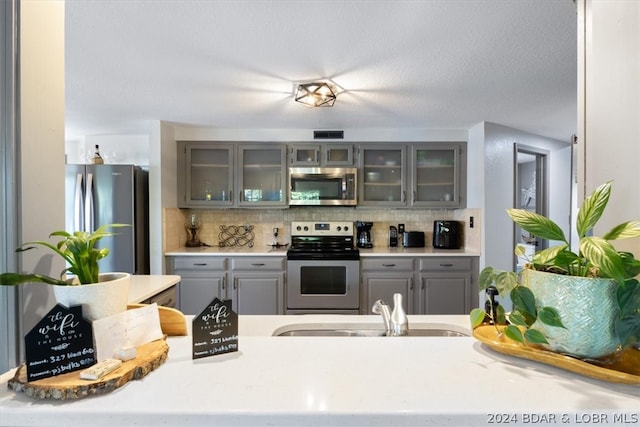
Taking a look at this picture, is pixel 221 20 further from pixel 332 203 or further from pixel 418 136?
pixel 418 136

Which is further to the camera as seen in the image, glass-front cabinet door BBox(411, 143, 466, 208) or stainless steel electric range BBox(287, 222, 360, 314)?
glass-front cabinet door BBox(411, 143, 466, 208)

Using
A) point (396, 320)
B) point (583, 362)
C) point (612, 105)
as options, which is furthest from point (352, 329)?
point (612, 105)

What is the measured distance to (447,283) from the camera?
3.25 metres

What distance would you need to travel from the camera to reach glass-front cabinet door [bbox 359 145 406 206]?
3.52m

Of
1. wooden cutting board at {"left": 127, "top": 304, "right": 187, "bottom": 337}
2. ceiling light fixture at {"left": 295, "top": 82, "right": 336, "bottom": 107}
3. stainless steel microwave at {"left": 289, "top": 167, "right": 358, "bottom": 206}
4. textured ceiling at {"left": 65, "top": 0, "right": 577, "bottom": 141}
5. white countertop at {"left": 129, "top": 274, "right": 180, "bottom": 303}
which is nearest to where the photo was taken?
wooden cutting board at {"left": 127, "top": 304, "right": 187, "bottom": 337}

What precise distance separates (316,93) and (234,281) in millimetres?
2042

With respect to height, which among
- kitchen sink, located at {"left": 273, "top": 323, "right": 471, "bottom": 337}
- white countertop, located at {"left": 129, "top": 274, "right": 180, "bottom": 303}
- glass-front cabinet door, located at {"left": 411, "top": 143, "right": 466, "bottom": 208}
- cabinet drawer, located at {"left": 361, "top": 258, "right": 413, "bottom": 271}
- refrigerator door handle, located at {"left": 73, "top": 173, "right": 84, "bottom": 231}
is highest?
Answer: glass-front cabinet door, located at {"left": 411, "top": 143, "right": 466, "bottom": 208}

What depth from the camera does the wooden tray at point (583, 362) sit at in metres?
0.63

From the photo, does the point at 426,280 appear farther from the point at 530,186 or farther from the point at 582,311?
the point at 582,311

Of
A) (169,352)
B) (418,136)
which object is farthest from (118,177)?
(418,136)

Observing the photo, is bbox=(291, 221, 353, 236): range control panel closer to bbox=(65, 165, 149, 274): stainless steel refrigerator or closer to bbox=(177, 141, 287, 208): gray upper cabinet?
bbox=(177, 141, 287, 208): gray upper cabinet

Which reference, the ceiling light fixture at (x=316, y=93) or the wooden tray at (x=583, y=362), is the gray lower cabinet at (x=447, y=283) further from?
the wooden tray at (x=583, y=362)

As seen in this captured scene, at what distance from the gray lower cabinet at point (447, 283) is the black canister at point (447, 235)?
0.98 ft

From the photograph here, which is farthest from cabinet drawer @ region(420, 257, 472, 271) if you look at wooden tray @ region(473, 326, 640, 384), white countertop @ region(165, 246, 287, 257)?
→ wooden tray @ region(473, 326, 640, 384)
